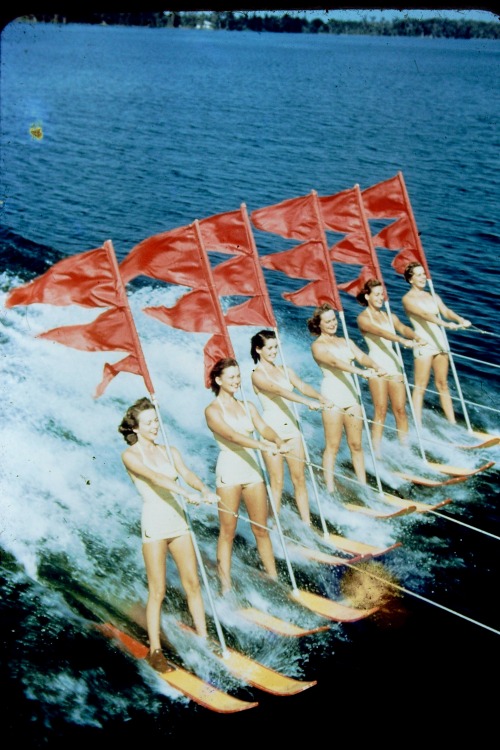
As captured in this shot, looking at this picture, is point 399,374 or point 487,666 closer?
point 487,666

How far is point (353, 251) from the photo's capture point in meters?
11.9

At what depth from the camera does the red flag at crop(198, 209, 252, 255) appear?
9570mm

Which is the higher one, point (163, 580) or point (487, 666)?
point (163, 580)

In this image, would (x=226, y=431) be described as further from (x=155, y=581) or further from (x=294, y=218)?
(x=294, y=218)

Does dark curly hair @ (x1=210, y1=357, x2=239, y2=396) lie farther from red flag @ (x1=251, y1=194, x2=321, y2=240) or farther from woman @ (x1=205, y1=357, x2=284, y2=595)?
red flag @ (x1=251, y1=194, x2=321, y2=240)

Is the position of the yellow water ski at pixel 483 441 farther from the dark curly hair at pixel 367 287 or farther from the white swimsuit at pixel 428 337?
the dark curly hair at pixel 367 287

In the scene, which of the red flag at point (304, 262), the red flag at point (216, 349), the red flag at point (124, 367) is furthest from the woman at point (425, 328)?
the red flag at point (124, 367)

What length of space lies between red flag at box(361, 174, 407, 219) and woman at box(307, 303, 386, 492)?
2587 mm

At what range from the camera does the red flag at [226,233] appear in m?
9.57

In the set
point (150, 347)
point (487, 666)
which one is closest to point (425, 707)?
point (487, 666)

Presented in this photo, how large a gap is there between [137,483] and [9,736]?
2.39 m

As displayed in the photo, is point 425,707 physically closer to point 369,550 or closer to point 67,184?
point 369,550

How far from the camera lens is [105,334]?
26.8ft

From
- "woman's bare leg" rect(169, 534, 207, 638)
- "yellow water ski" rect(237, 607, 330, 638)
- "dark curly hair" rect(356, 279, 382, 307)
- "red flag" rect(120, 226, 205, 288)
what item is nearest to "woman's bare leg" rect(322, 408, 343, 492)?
"dark curly hair" rect(356, 279, 382, 307)
